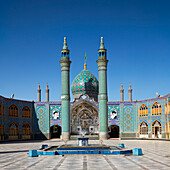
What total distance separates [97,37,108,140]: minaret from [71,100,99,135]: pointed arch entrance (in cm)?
346

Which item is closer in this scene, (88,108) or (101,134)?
(101,134)

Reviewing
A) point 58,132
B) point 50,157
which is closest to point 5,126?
point 58,132

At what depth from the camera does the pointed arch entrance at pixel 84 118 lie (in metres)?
40.8

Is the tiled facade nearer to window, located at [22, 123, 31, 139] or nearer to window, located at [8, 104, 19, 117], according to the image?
window, located at [22, 123, 31, 139]

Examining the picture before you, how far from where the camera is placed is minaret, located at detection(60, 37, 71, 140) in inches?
1465

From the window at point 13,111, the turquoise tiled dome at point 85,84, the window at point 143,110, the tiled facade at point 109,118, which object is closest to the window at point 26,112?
the tiled facade at point 109,118

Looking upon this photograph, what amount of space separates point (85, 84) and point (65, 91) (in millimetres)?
6197

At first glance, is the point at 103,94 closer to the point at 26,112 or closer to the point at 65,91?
the point at 65,91

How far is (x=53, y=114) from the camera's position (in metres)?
40.1

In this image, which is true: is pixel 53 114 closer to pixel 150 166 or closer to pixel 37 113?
pixel 37 113

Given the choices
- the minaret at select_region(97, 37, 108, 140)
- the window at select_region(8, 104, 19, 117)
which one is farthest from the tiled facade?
the minaret at select_region(97, 37, 108, 140)

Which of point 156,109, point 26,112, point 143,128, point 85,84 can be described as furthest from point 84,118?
→ point 156,109

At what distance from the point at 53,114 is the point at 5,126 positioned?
6.96 m

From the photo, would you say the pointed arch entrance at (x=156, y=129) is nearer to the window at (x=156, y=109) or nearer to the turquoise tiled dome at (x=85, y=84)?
the window at (x=156, y=109)
